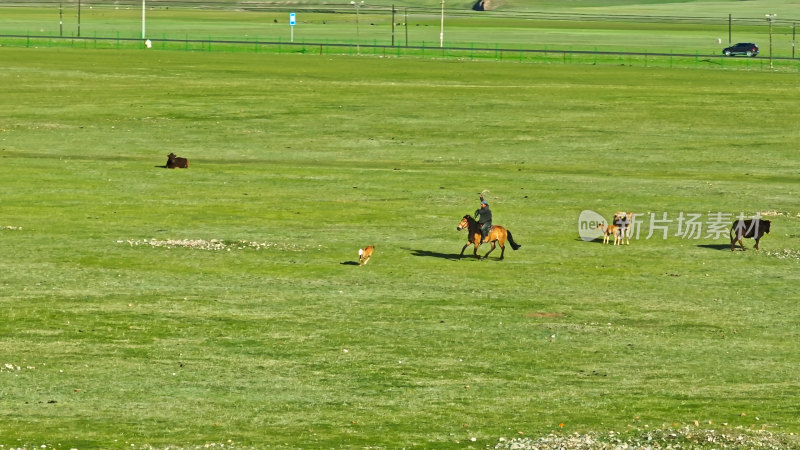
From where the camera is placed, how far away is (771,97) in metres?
88.4

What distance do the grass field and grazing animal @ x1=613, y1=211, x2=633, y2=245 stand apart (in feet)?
→ 1.93

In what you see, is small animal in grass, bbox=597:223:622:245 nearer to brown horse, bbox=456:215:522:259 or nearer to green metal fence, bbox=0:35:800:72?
brown horse, bbox=456:215:522:259

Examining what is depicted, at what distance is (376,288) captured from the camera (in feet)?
95.9

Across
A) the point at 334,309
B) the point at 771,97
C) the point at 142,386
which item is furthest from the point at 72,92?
the point at 142,386

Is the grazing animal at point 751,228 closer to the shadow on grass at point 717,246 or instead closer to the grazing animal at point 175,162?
the shadow on grass at point 717,246

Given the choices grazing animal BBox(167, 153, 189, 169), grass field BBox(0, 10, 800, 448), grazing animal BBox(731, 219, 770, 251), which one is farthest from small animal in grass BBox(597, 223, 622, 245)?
grazing animal BBox(167, 153, 189, 169)

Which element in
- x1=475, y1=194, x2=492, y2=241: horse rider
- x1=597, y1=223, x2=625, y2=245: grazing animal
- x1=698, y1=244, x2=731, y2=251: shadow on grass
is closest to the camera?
x1=475, y1=194, x2=492, y2=241: horse rider

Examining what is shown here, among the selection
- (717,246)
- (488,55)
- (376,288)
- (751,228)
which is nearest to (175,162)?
(717,246)

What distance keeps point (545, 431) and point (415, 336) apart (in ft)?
20.0

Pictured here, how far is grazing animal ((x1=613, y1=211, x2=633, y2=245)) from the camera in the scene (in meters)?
36.0

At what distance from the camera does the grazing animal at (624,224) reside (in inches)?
1417

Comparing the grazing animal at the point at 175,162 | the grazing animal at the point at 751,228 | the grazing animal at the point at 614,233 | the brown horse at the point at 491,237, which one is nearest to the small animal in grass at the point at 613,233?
the grazing animal at the point at 614,233

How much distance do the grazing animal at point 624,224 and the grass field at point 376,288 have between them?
23.1 inches

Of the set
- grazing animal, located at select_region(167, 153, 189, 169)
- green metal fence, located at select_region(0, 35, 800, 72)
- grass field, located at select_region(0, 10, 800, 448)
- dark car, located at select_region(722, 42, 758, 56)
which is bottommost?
grass field, located at select_region(0, 10, 800, 448)
